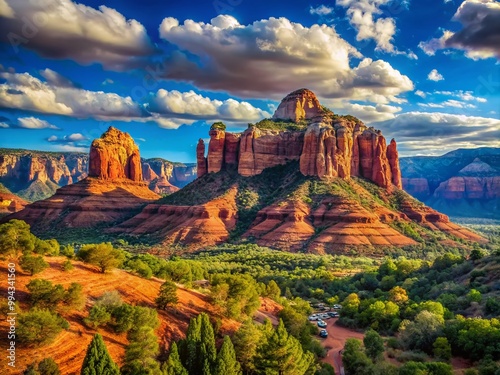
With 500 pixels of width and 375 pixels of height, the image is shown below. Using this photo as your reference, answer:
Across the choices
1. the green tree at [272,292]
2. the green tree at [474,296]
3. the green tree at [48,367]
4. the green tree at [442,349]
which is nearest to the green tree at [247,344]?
the green tree at [48,367]

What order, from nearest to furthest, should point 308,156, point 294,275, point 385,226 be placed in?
point 294,275 < point 385,226 < point 308,156

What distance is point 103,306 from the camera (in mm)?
34406

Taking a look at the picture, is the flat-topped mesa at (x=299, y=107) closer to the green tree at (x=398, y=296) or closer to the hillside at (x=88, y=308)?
the green tree at (x=398, y=296)

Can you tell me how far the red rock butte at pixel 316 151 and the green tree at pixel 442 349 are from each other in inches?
4070

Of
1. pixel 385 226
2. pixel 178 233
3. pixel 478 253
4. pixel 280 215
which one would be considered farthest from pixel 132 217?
pixel 478 253

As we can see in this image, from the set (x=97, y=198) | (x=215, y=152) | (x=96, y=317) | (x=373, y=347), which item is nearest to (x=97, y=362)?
(x=96, y=317)

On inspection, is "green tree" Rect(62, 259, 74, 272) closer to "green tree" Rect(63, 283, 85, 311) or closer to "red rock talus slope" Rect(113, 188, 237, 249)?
"green tree" Rect(63, 283, 85, 311)

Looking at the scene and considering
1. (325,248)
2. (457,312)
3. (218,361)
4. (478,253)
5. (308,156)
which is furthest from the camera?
(308,156)

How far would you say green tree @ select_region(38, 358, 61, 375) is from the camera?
25.7 m

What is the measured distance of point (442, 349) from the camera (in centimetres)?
4097

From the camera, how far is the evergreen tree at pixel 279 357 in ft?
107

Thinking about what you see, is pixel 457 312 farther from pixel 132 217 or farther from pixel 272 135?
pixel 132 217

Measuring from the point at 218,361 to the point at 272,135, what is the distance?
136164 mm

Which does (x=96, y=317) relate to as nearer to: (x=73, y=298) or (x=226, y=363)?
(x=73, y=298)
